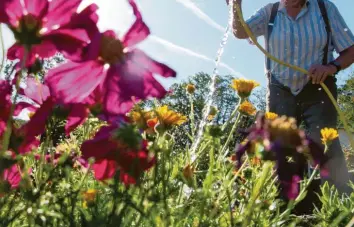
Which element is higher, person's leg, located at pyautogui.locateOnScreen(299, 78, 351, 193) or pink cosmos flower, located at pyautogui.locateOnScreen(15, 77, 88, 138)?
pink cosmos flower, located at pyautogui.locateOnScreen(15, 77, 88, 138)

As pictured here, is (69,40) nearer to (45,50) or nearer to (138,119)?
Answer: (45,50)

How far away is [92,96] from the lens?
0.51 metres

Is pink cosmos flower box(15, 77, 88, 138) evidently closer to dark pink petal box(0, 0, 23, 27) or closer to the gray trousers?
dark pink petal box(0, 0, 23, 27)

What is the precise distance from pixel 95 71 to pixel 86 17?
46mm

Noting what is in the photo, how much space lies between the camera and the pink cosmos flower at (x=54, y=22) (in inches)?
16.5

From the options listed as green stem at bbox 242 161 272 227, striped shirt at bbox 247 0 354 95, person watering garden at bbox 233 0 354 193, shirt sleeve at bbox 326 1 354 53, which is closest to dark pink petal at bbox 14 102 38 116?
green stem at bbox 242 161 272 227

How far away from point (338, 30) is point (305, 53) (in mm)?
169

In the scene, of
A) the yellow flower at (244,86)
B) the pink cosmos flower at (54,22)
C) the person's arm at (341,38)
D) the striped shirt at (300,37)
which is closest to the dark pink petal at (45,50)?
the pink cosmos flower at (54,22)

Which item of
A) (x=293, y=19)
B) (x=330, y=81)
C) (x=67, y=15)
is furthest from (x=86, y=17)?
(x=293, y=19)

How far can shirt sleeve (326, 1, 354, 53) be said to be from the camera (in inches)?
97.2

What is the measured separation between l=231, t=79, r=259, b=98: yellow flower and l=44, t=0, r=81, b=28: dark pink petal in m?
0.87

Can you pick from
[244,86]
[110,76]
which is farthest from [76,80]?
[244,86]

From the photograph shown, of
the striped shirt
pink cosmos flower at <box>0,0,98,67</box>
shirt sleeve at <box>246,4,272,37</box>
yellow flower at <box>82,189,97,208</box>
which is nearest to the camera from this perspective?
pink cosmos flower at <box>0,0,98,67</box>

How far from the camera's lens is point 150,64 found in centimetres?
50
